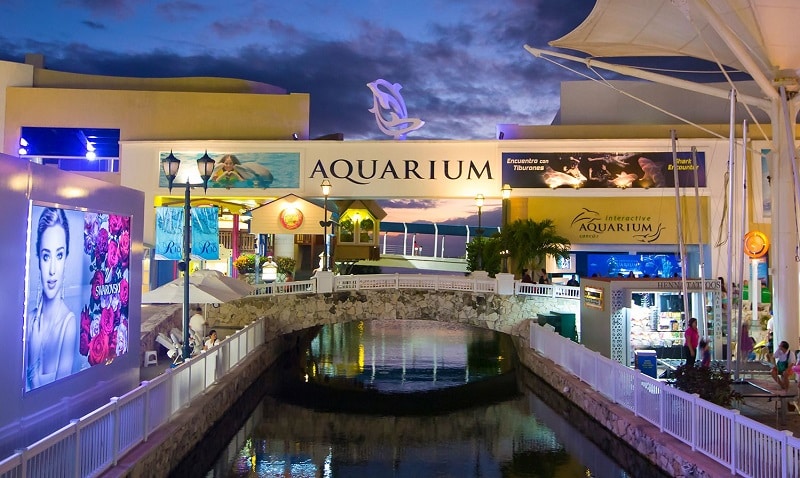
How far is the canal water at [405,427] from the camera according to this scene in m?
14.1

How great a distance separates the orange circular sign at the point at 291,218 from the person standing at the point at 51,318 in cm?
1933

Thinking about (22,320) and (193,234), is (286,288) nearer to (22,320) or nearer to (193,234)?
(193,234)

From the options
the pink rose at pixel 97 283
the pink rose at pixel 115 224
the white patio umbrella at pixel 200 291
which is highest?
the pink rose at pixel 115 224

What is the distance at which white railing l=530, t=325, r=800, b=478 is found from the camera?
30.2ft

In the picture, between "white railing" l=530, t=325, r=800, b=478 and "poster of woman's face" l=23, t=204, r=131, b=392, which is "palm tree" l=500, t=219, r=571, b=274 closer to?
"white railing" l=530, t=325, r=800, b=478

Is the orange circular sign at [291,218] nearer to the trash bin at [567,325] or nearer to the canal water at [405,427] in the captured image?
the canal water at [405,427]

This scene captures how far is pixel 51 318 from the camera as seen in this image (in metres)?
10.5

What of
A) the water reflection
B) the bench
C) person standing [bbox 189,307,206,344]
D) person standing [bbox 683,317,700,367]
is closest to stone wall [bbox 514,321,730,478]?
the bench

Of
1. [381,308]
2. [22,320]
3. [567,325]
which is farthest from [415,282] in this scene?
[22,320]

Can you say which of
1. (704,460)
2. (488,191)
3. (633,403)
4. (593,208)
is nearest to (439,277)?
(488,191)

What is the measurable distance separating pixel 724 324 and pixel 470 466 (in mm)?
12876

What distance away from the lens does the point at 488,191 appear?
3388 centimetres

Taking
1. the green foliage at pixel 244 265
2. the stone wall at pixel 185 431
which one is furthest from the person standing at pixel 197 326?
the green foliage at pixel 244 265

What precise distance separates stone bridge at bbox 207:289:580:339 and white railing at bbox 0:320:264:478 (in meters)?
10.3
